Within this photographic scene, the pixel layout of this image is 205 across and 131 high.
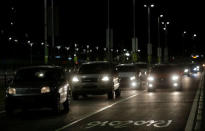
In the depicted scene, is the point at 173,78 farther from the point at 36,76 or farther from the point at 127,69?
the point at 36,76

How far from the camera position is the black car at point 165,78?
30531 millimetres

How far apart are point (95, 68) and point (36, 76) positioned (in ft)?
26.3

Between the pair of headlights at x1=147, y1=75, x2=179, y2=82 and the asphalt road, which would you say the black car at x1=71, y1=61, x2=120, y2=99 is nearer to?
the asphalt road

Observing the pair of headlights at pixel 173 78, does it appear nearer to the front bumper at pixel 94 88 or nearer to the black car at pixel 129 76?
the black car at pixel 129 76

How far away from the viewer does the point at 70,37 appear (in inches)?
5187

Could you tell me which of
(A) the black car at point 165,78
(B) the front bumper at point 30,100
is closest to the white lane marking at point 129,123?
(B) the front bumper at point 30,100

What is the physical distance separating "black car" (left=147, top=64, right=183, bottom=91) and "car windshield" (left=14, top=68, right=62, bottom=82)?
13.7 meters

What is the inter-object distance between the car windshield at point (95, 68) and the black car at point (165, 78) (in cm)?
620

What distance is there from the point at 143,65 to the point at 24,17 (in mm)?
76739

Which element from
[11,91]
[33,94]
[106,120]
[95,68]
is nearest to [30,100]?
[33,94]

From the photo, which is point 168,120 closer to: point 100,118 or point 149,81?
point 100,118

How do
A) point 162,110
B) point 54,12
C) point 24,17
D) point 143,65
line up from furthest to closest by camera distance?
point 24,17, point 143,65, point 54,12, point 162,110

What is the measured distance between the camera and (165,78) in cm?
Answer: 3086

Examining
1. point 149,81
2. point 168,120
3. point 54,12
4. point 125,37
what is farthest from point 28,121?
point 125,37
